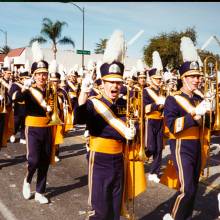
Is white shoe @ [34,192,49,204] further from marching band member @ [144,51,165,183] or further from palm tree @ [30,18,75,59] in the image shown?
palm tree @ [30,18,75,59]

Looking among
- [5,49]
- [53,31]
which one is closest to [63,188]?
[53,31]

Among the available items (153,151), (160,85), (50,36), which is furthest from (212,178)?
(50,36)

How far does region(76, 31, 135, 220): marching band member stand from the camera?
181 inches

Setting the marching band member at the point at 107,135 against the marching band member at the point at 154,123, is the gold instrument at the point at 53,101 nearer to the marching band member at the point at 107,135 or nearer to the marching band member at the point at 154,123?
the marching band member at the point at 154,123

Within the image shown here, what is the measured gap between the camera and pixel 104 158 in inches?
186

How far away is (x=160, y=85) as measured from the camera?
914cm

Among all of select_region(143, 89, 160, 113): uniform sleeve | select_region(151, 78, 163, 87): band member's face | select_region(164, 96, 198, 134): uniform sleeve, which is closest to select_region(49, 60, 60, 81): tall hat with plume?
select_region(143, 89, 160, 113): uniform sleeve

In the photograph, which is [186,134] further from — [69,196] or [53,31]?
[53,31]

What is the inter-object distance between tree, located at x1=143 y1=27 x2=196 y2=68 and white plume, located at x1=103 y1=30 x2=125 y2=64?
41060 millimetres

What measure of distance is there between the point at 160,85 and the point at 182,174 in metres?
4.16

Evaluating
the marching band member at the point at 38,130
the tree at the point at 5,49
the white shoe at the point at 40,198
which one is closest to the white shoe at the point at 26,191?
the marching band member at the point at 38,130

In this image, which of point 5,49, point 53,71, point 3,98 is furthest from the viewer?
point 5,49

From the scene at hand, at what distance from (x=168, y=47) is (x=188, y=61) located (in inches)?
1652

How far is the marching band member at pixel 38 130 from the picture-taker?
6.70 meters
